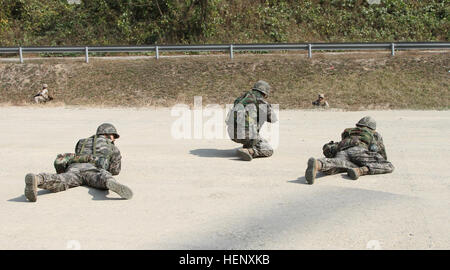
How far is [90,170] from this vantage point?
9.55 metres

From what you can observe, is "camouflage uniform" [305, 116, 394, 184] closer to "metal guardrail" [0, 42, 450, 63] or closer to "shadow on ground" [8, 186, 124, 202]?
"shadow on ground" [8, 186, 124, 202]

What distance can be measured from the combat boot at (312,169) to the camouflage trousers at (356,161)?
319 millimetres

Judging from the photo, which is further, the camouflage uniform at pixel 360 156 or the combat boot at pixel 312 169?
the camouflage uniform at pixel 360 156

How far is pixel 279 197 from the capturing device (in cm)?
914

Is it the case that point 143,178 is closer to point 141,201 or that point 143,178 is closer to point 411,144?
point 141,201

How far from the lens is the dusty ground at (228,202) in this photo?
7164mm

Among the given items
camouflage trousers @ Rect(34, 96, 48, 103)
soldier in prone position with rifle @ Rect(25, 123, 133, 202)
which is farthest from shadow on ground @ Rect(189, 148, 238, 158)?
camouflage trousers @ Rect(34, 96, 48, 103)

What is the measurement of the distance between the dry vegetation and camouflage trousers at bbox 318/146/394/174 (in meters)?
10.3

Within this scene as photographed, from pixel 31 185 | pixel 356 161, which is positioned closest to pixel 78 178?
pixel 31 185

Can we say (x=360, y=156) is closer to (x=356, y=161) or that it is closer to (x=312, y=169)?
(x=356, y=161)

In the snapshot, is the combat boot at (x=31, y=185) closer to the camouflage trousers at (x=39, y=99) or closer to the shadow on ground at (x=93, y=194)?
the shadow on ground at (x=93, y=194)

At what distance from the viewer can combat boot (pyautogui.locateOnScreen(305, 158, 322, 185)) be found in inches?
380

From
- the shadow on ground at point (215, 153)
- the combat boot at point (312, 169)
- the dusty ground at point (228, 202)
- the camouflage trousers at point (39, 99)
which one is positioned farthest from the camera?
the camouflage trousers at point (39, 99)

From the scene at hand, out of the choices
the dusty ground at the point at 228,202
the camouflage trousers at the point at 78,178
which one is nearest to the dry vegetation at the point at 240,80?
the dusty ground at the point at 228,202
